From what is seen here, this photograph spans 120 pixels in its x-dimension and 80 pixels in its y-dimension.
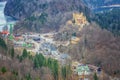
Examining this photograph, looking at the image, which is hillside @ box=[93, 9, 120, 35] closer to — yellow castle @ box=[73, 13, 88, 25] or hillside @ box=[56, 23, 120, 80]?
yellow castle @ box=[73, 13, 88, 25]

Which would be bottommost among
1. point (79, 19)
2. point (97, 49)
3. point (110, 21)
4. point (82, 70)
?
point (82, 70)

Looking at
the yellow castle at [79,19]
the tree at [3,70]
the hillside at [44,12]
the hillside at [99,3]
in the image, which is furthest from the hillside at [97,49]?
the hillside at [99,3]

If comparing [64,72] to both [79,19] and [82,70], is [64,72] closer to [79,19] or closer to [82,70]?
[82,70]

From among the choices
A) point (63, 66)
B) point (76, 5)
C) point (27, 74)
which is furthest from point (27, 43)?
point (76, 5)

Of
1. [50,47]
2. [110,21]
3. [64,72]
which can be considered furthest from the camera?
[110,21]

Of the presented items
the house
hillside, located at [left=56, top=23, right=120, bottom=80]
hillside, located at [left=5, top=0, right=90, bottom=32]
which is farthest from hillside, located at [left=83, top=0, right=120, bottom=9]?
the house

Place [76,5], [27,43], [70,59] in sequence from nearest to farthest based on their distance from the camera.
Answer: [70,59] < [27,43] < [76,5]

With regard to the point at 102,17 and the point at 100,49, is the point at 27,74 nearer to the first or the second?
the point at 100,49

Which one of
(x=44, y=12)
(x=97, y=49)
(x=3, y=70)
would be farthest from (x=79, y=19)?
(x=3, y=70)
